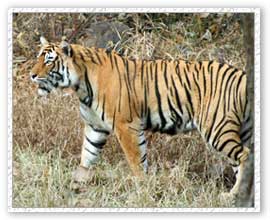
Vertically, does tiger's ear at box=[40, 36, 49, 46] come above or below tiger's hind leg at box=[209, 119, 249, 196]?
above

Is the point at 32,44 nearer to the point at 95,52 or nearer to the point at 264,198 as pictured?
the point at 95,52

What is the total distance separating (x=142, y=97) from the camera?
9656mm

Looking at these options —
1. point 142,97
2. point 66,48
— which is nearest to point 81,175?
point 142,97

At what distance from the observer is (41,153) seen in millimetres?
9625

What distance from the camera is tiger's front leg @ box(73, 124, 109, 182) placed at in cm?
962

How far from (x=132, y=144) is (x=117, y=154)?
0.07 metres

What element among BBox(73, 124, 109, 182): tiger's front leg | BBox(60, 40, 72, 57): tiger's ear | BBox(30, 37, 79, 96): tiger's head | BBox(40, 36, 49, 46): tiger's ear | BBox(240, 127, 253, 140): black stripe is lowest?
BBox(73, 124, 109, 182): tiger's front leg

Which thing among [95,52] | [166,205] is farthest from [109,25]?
[166,205]

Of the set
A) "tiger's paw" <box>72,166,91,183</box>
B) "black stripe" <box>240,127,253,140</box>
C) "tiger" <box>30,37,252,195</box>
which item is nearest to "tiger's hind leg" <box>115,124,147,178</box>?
"tiger" <box>30,37,252,195</box>

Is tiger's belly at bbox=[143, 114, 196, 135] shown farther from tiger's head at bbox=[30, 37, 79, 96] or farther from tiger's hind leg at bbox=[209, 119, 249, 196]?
tiger's head at bbox=[30, 37, 79, 96]

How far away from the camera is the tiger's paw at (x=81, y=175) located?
962 cm

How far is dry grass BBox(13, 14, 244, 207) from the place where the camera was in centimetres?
958

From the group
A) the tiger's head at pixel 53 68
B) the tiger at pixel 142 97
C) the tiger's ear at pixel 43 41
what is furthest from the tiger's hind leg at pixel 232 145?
the tiger's ear at pixel 43 41

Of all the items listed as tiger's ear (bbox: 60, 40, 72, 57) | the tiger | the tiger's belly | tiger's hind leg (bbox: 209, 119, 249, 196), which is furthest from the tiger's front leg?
tiger's hind leg (bbox: 209, 119, 249, 196)
